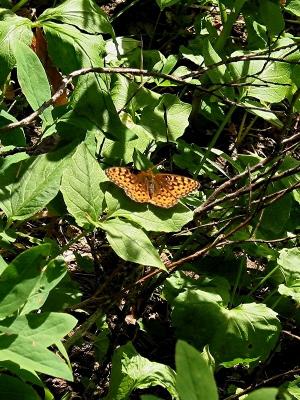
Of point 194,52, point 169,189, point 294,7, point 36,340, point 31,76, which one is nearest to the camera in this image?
point 36,340

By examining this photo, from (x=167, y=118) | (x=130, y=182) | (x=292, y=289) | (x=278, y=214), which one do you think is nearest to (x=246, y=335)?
(x=292, y=289)

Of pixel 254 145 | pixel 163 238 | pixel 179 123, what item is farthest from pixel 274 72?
pixel 254 145

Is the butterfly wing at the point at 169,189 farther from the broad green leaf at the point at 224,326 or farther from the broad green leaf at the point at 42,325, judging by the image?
the broad green leaf at the point at 42,325

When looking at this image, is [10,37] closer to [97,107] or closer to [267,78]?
[97,107]

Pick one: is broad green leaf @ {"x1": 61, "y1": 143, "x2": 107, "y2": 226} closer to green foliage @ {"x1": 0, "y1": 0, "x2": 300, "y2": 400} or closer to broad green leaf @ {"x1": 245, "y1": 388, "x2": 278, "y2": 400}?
green foliage @ {"x1": 0, "y1": 0, "x2": 300, "y2": 400}

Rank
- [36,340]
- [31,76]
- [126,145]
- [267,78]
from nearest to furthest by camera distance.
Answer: [36,340]
[31,76]
[126,145]
[267,78]

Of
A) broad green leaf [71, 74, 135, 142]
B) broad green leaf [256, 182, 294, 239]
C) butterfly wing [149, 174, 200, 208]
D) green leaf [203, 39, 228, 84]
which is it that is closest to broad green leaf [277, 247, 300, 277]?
broad green leaf [256, 182, 294, 239]
